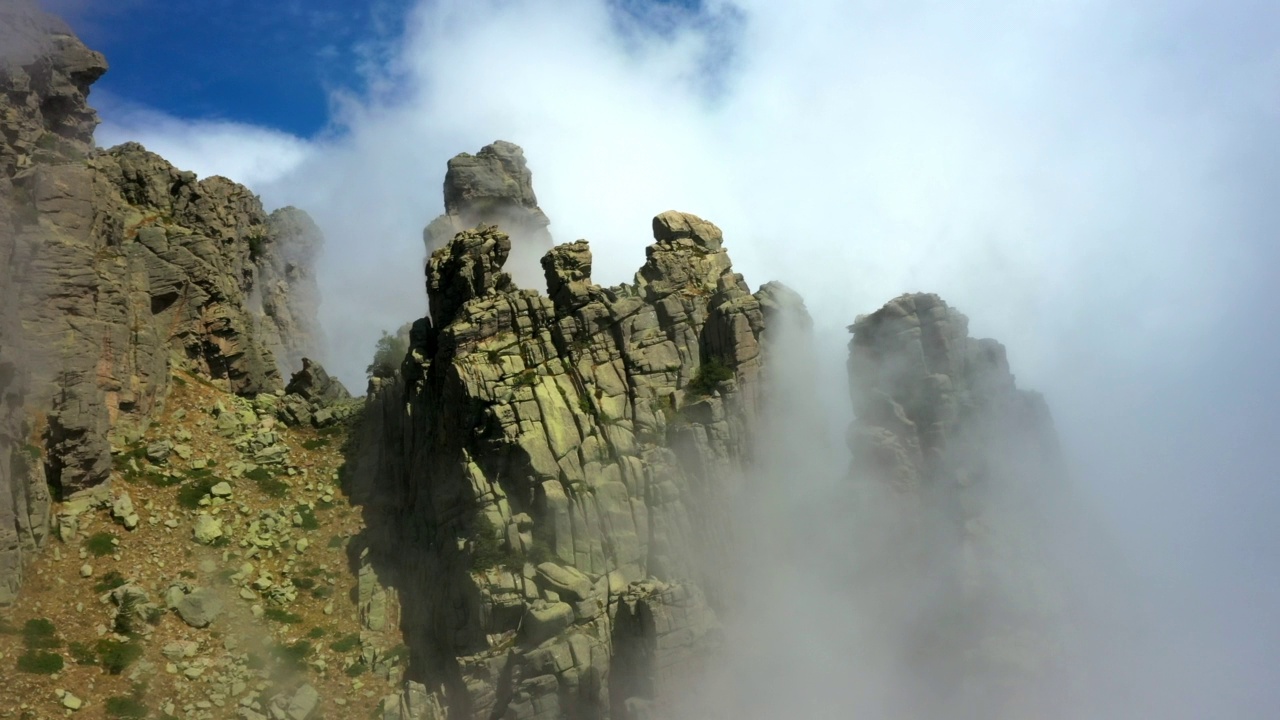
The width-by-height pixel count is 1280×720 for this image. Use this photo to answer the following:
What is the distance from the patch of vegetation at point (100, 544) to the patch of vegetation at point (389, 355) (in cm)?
2333

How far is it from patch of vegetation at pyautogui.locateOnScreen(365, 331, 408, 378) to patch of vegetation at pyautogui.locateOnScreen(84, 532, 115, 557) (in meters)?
23.3

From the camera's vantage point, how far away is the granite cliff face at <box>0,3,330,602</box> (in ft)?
159

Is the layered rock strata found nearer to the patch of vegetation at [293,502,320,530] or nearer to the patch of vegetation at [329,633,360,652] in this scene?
the patch of vegetation at [329,633,360,652]

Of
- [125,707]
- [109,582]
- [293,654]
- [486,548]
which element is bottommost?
[125,707]

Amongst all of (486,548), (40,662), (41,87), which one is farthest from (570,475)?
(41,87)

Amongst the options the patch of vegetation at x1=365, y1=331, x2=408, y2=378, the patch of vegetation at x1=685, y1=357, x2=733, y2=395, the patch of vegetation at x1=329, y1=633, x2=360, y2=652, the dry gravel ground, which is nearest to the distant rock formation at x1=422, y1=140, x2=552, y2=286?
the patch of vegetation at x1=365, y1=331, x2=408, y2=378

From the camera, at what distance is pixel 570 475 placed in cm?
4759

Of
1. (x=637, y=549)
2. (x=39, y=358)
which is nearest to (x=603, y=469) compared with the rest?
(x=637, y=549)

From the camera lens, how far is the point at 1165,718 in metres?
49.2

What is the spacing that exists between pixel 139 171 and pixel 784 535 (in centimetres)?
5556

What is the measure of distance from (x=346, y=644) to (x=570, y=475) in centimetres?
1705

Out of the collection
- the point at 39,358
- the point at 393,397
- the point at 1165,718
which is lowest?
the point at 1165,718

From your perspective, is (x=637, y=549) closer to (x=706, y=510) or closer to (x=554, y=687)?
(x=706, y=510)

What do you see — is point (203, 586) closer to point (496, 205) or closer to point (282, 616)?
point (282, 616)
